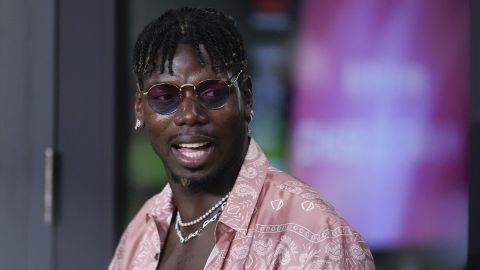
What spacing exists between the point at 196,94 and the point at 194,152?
14cm

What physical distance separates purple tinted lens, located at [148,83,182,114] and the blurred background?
1.34 metres

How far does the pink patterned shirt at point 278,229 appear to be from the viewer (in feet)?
5.14

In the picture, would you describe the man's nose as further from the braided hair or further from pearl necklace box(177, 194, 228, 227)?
→ pearl necklace box(177, 194, 228, 227)

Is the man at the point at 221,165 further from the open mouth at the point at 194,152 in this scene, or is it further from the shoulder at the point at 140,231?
the shoulder at the point at 140,231

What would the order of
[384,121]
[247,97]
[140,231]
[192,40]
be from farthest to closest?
[384,121]
[140,231]
[247,97]
[192,40]

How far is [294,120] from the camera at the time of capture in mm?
3014

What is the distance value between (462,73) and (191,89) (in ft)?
5.45

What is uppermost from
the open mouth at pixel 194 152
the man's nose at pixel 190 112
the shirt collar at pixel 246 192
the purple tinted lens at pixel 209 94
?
the purple tinted lens at pixel 209 94

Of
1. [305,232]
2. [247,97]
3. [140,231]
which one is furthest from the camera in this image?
[140,231]

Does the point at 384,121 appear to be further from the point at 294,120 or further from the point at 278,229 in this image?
the point at 278,229

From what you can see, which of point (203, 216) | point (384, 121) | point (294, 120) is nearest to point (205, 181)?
point (203, 216)

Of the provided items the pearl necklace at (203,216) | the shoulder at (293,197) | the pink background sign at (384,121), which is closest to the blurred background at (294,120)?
the pink background sign at (384,121)

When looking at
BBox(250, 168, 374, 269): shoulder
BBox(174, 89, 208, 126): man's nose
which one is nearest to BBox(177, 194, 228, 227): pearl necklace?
BBox(250, 168, 374, 269): shoulder

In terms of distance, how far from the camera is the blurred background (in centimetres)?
297
